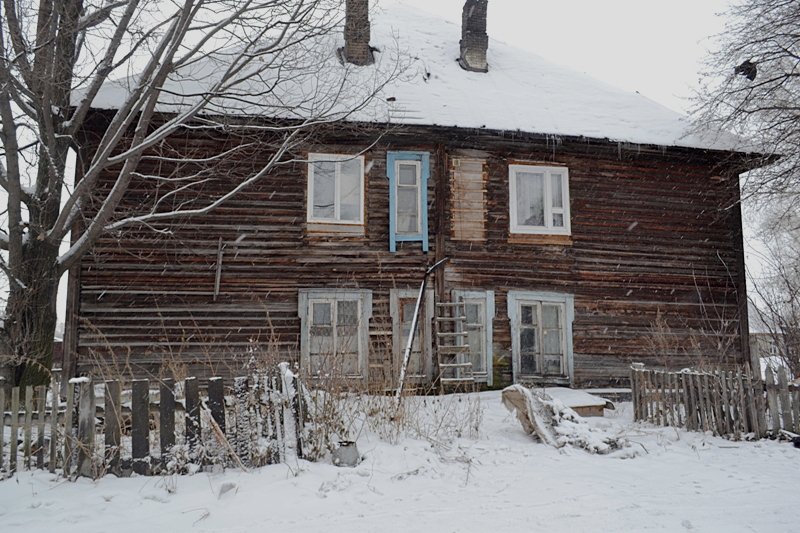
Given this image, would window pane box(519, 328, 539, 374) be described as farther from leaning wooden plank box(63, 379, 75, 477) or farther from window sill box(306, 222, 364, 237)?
leaning wooden plank box(63, 379, 75, 477)

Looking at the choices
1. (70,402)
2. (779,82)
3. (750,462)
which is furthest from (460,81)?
(70,402)

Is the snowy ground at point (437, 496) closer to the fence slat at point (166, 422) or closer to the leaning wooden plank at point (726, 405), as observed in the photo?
the fence slat at point (166, 422)

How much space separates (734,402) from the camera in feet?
28.5

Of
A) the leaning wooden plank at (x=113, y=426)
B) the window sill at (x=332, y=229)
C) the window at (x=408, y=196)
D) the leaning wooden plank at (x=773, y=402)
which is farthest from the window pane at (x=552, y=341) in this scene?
the leaning wooden plank at (x=113, y=426)

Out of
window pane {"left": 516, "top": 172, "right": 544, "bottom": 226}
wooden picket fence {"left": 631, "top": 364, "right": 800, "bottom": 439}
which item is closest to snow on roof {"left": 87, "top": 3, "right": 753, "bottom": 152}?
window pane {"left": 516, "top": 172, "right": 544, "bottom": 226}

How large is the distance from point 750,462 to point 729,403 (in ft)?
4.80

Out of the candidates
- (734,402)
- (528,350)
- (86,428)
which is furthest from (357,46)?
(86,428)

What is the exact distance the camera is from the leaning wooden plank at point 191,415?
6418mm

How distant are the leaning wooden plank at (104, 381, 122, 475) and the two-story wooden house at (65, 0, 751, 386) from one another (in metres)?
5.53

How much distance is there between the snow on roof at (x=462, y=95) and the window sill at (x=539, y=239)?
85.4 inches

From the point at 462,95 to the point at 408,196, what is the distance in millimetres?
2776

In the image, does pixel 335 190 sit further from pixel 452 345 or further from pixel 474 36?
pixel 474 36

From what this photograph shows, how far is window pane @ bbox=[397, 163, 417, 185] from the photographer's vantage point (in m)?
13.5

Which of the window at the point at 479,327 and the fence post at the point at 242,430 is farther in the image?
the window at the point at 479,327
